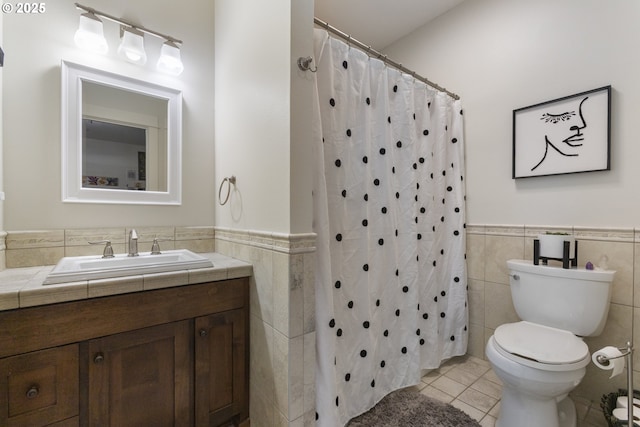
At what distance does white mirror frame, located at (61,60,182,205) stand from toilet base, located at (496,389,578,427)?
84.7 inches

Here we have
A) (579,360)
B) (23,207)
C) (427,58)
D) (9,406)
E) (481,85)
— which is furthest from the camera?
(427,58)

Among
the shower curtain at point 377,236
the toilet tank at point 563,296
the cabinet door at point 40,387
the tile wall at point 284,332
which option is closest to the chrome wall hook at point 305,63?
the shower curtain at point 377,236

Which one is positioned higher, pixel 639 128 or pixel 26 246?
pixel 639 128

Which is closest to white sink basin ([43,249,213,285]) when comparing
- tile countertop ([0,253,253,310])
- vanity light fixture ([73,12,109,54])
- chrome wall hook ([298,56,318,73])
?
tile countertop ([0,253,253,310])

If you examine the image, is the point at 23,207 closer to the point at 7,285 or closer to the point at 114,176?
the point at 114,176

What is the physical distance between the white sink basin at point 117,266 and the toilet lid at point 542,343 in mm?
1525

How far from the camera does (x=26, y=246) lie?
1.31m

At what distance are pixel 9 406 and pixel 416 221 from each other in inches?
76.9

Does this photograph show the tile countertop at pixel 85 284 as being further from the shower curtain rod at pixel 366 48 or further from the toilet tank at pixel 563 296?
the toilet tank at pixel 563 296

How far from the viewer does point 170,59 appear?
1.63m

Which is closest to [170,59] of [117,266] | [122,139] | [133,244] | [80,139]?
[122,139]

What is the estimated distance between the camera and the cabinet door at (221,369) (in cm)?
123

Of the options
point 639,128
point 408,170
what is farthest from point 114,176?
point 639,128

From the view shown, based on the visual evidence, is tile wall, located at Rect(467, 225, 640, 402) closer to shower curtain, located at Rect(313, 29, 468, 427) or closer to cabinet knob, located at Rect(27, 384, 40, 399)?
shower curtain, located at Rect(313, 29, 468, 427)
